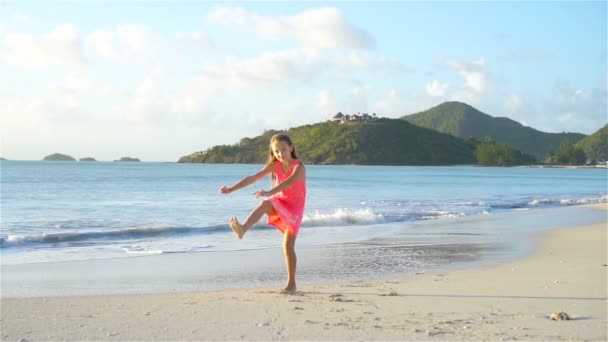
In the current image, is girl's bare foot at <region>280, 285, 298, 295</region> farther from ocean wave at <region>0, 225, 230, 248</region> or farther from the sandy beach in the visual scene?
ocean wave at <region>0, 225, 230, 248</region>

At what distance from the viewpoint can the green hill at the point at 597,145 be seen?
163 metres

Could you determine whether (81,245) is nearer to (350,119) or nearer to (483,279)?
(483,279)

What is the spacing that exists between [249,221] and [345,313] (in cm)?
143

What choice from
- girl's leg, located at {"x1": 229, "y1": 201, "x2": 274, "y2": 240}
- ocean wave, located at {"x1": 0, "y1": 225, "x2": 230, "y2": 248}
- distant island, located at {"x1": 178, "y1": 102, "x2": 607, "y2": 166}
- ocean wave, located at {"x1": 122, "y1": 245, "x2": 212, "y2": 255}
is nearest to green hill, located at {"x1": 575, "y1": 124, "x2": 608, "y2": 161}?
distant island, located at {"x1": 178, "y1": 102, "x2": 607, "y2": 166}

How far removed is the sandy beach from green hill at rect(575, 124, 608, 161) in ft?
563

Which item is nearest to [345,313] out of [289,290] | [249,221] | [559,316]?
[289,290]

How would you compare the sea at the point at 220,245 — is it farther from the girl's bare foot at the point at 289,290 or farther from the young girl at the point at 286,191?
the young girl at the point at 286,191

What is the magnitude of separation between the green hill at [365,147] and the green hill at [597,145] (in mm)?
37051

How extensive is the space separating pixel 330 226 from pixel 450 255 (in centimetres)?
646

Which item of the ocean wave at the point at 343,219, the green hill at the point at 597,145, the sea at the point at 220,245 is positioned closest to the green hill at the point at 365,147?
the green hill at the point at 597,145

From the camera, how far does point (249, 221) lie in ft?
21.3

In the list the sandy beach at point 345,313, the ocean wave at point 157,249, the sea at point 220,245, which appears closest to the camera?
the sandy beach at point 345,313

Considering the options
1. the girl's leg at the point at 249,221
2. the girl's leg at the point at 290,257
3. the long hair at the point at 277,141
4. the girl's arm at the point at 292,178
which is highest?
the long hair at the point at 277,141

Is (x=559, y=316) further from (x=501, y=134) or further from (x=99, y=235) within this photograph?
(x=501, y=134)
